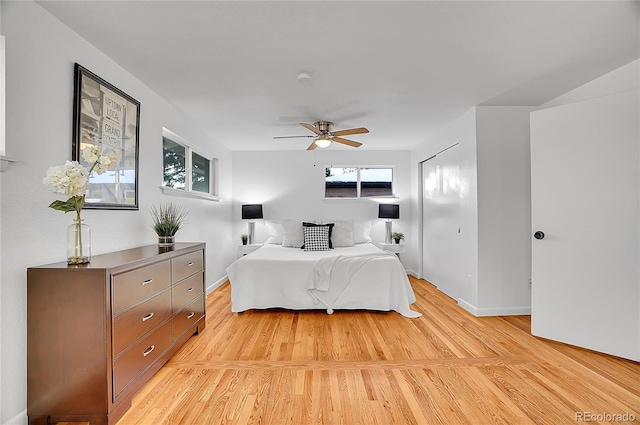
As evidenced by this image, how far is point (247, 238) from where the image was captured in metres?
5.40

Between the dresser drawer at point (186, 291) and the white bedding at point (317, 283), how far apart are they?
0.63 metres

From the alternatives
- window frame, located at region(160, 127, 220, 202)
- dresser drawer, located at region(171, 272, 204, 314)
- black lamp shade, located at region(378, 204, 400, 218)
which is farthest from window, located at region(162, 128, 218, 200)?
black lamp shade, located at region(378, 204, 400, 218)

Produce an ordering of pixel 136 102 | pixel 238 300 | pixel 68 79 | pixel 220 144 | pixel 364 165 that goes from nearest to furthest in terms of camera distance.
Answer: pixel 68 79
pixel 136 102
pixel 238 300
pixel 220 144
pixel 364 165

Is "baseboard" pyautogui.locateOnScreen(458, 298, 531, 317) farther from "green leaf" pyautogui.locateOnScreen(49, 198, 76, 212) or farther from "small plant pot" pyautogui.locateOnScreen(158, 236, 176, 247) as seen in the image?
"green leaf" pyautogui.locateOnScreen(49, 198, 76, 212)

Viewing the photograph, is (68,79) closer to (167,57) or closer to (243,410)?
(167,57)

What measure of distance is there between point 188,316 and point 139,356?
2.44 feet

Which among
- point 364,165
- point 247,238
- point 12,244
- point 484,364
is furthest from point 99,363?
point 364,165

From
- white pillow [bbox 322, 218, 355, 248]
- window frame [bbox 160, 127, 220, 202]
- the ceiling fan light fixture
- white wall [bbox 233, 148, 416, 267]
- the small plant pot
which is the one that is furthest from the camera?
white wall [bbox 233, 148, 416, 267]

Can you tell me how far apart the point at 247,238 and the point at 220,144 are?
5.42ft

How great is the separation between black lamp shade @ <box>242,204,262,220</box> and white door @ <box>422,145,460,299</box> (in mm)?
2856

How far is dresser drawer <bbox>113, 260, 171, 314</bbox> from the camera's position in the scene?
1.72m

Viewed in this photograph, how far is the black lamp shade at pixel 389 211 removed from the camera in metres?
5.26

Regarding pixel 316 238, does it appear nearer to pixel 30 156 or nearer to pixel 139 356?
pixel 139 356

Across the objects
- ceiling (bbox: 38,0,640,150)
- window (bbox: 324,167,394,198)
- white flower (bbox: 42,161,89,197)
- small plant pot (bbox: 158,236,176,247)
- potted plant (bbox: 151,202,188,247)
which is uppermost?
ceiling (bbox: 38,0,640,150)
